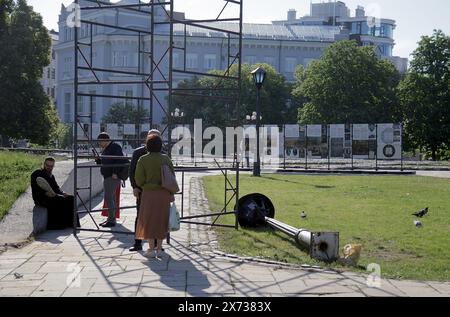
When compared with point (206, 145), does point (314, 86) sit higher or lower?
higher

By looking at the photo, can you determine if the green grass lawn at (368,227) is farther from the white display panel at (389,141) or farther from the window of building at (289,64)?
the window of building at (289,64)

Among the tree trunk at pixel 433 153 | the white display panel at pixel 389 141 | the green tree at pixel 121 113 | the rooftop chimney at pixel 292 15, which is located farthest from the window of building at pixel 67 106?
the white display panel at pixel 389 141

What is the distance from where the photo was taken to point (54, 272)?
7.24 meters

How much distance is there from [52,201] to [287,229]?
4155 millimetres

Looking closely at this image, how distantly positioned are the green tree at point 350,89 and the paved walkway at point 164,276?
1936 inches

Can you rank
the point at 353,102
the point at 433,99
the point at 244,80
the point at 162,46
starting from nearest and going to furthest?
the point at 433,99 → the point at 353,102 → the point at 244,80 → the point at 162,46

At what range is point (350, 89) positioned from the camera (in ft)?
187

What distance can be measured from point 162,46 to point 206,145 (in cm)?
2071

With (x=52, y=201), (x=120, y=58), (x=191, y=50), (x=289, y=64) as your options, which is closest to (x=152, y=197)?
(x=52, y=201)

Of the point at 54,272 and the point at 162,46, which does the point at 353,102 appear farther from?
the point at 54,272

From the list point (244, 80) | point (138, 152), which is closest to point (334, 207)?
point (138, 152)

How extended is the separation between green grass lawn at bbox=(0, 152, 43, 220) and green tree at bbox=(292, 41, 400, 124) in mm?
42598

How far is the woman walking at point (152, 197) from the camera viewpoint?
8.18 meters

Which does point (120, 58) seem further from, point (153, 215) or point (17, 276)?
point (17, 276)
